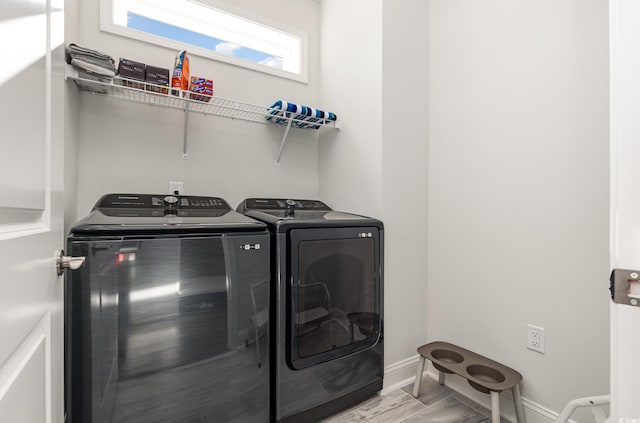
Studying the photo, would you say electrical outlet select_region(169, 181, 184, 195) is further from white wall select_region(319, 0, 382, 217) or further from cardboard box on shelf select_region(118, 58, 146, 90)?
white wall select_region(319, 0, 382, 217)

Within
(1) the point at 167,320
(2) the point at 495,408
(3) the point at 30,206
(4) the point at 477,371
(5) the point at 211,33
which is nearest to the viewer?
(3) the point at 30,206

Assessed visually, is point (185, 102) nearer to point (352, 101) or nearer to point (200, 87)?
point (200, 87)

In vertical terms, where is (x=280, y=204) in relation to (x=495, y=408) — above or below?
above

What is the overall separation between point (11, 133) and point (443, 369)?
193 centimetres

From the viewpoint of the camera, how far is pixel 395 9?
192cm

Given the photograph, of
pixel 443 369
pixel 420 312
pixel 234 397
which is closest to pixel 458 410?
pixel 443 369

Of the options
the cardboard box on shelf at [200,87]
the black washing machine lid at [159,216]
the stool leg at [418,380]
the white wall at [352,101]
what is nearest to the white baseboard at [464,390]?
the stool leg at [418,380]

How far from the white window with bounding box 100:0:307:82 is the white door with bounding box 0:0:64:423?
4.68 feet

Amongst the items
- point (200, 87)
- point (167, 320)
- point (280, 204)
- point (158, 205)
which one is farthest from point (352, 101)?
point (167, 320)

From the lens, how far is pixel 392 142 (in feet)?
6.23

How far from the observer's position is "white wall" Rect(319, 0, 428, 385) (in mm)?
1878

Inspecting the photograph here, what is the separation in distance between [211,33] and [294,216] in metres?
1.51

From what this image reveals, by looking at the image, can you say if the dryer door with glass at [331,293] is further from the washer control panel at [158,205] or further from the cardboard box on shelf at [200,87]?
the cardboard box on shelf at [200,87]

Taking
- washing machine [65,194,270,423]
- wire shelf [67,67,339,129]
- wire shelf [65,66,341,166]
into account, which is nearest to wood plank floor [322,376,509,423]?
washing machine [65,194,270,423]
